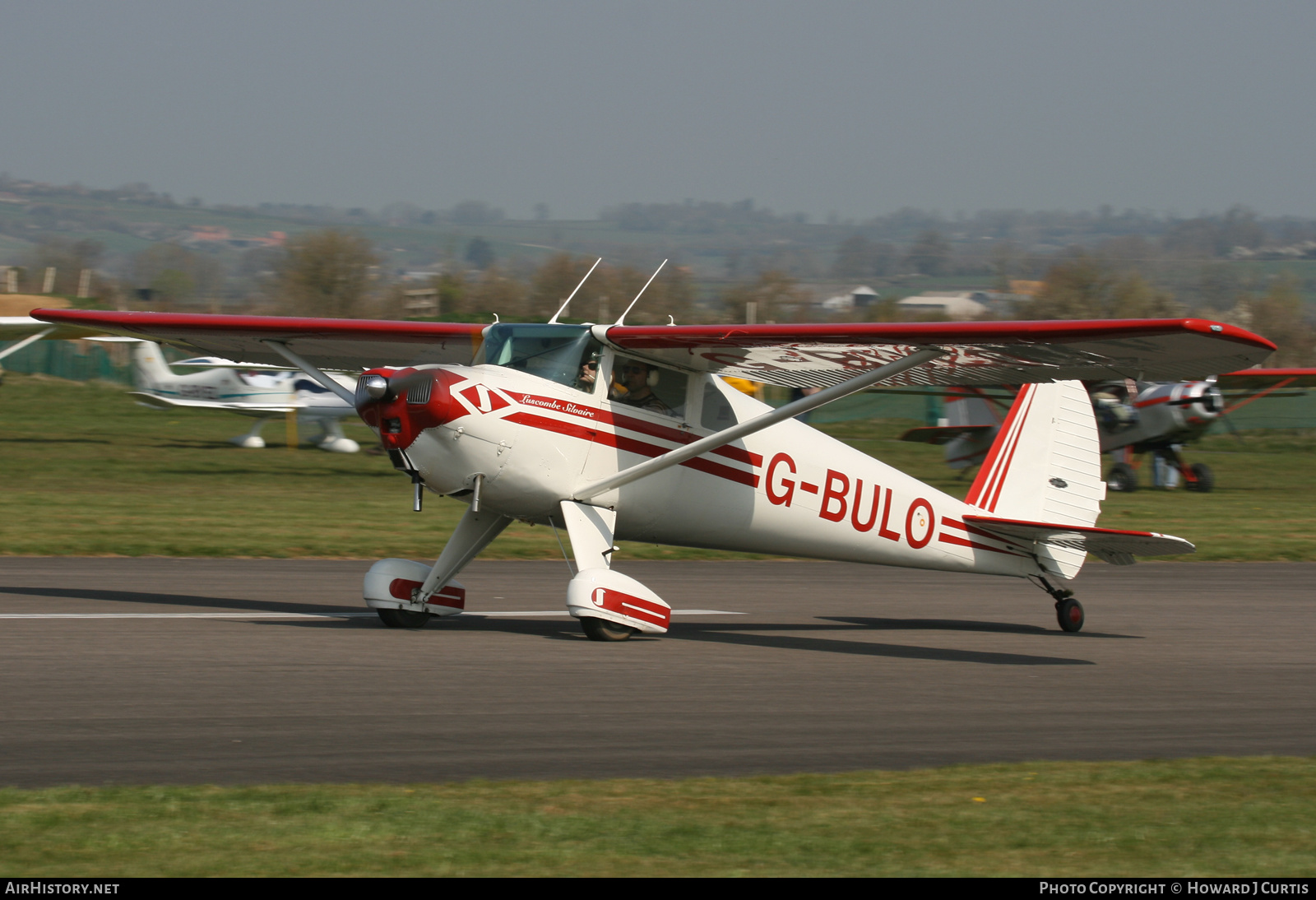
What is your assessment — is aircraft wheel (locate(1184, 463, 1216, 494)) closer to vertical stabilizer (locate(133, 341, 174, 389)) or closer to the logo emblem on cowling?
the logo emblem on cowling

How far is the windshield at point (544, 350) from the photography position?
34.2ft

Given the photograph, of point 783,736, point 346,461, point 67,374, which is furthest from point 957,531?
point 67,374

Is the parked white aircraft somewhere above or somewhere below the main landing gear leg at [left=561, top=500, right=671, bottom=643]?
below

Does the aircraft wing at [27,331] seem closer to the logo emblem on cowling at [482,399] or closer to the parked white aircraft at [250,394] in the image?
the parked white aircraft at [250,394]

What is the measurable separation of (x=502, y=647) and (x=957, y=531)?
4.33m

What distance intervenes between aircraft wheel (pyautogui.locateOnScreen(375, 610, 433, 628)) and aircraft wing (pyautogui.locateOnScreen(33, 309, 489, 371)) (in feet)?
7.26

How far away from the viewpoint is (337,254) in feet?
323

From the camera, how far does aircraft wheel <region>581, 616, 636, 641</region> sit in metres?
10.5

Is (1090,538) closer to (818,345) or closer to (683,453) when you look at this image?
(818,345)

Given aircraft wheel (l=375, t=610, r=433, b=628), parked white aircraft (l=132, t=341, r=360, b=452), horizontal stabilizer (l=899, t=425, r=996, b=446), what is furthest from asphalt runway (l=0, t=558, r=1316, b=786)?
parked white aircraft (l=132, t=341, r=360, b=452)

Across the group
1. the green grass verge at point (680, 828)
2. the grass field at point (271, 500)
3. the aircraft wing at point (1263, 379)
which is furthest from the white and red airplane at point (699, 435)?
the aircraft wing at point (1263, 379)

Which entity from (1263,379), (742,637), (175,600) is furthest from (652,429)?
(1263,379)

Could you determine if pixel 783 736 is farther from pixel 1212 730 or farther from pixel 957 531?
pixel 957 531
